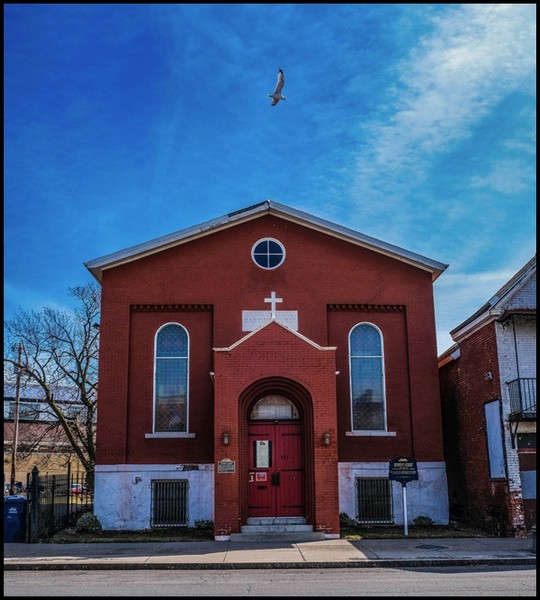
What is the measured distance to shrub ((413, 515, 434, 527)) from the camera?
19828 millimetres

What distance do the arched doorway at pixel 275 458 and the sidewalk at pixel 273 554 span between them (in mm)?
1961

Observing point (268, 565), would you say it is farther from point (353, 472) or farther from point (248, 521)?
point (353, 472)

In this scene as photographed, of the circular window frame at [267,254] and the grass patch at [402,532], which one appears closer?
the grass patch at [402,532]

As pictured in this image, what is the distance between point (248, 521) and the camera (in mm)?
18578

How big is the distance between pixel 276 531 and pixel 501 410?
6.82 meters

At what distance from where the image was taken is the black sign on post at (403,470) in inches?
734

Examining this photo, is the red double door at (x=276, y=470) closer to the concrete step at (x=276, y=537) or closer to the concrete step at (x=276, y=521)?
the concrete step at (x=276, y=521)

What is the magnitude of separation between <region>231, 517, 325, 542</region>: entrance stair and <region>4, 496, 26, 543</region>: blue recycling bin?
18.2ft

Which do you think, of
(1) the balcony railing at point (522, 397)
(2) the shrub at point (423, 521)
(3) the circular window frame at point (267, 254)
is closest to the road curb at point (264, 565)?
(1) the balcony railing at point (522, 397)

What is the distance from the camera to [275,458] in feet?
63.5

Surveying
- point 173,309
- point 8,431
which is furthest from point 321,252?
point 8,431

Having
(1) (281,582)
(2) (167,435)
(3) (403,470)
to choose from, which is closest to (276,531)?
(3) (403,470)

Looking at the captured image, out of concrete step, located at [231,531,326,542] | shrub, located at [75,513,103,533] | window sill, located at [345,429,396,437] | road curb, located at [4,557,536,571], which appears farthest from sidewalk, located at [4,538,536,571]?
window sill, located at [345,429,396,437]

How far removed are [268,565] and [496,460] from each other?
7837mm
